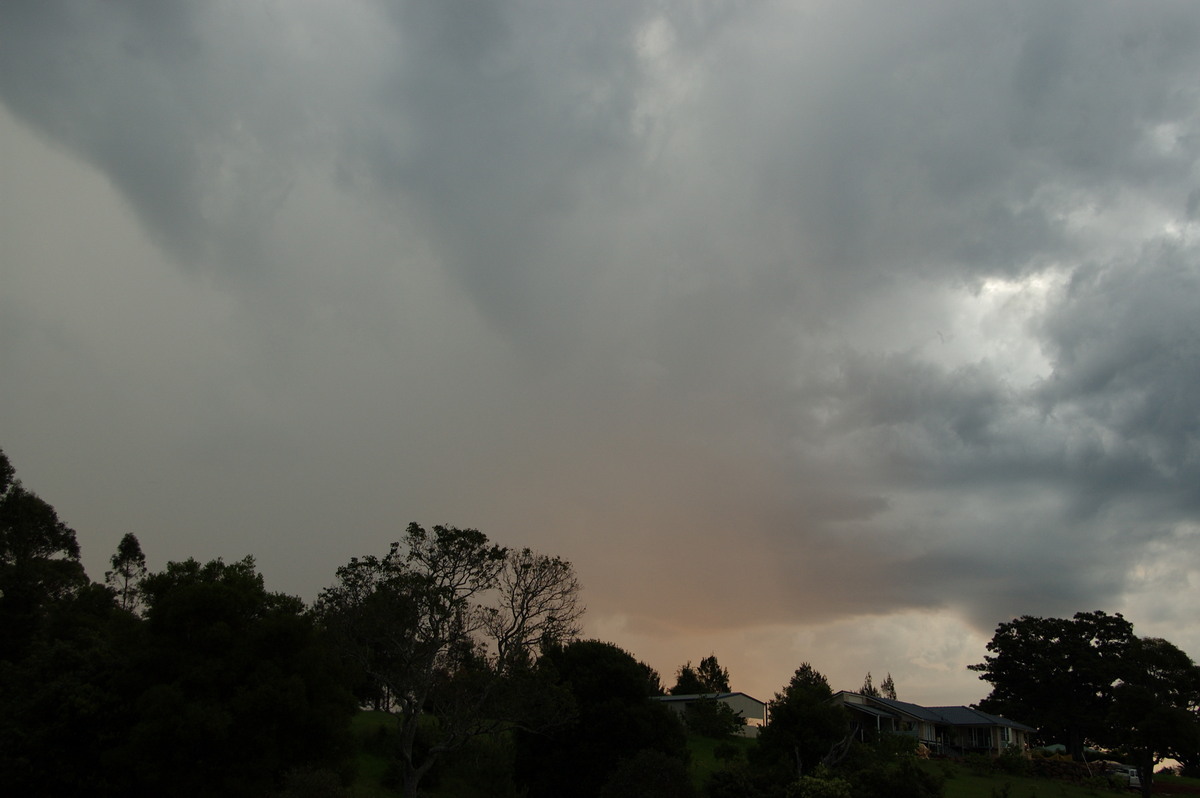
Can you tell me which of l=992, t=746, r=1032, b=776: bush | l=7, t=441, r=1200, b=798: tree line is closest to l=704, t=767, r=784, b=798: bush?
l=7, t=441, r=1200, b=798: tree line

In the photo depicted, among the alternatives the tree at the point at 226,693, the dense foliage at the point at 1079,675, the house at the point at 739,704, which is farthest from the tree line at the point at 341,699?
the house at the point at 739,704

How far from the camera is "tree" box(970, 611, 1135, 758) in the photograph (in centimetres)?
9250

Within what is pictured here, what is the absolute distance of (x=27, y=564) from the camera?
53969 millimetres

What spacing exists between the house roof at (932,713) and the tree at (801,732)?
40.5 m

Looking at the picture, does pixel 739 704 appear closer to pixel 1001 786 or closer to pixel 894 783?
pixel 1001 786

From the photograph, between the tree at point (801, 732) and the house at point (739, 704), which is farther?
the house at point (739, 704)

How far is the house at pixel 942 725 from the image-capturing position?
7962 cm

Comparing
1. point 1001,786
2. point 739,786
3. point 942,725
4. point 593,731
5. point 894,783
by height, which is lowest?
point 739,786

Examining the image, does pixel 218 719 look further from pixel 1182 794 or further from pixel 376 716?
pixel 1182 794

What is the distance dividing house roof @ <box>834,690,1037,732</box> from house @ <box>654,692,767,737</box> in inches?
396

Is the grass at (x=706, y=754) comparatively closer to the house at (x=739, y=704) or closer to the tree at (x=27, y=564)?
the house at (x=739, y=704)

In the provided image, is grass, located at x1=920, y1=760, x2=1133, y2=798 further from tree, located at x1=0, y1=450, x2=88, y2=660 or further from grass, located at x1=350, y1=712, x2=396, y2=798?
tree, located at x1=0, y1=450, x2=88, y2=660

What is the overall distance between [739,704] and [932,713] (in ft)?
69.2

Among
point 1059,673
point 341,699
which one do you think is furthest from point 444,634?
point 1059,673
